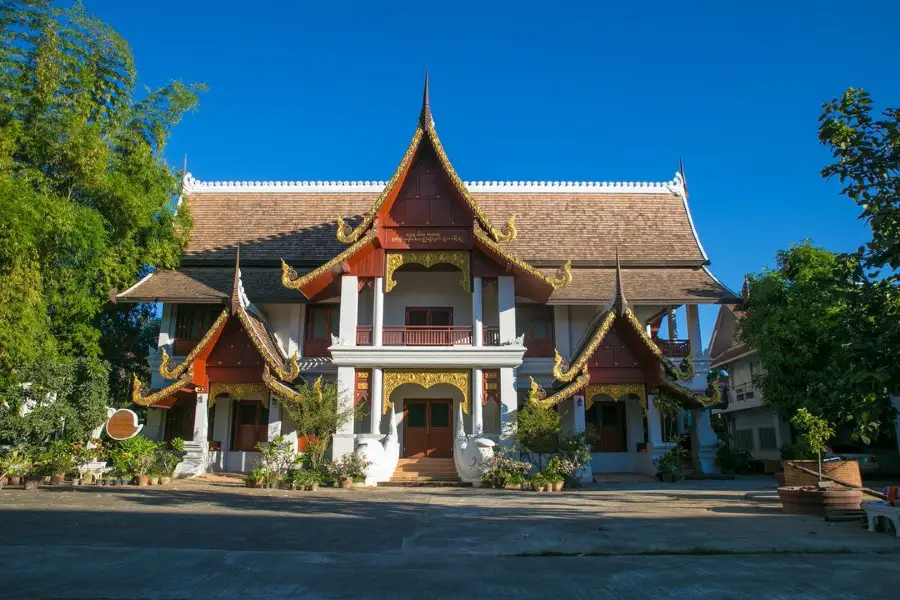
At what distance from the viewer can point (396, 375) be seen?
56.5ft

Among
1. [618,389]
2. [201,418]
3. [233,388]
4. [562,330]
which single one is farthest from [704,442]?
[201,418]

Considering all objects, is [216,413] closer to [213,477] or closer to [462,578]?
[213,477]

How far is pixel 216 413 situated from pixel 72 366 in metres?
4.19

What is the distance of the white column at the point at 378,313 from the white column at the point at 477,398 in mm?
2610

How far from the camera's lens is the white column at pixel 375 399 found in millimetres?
16812

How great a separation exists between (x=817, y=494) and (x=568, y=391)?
6.97 metres

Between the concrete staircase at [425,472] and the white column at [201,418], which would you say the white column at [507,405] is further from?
the white column at [201,418]

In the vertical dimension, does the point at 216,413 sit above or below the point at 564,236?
below

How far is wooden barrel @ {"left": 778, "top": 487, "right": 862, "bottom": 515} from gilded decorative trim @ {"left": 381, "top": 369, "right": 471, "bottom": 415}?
8330 millimetres

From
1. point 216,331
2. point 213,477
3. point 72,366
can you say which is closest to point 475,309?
point 216,331

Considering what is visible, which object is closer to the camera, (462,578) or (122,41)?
(462,578)

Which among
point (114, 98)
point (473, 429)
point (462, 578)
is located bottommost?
point (462, 578)

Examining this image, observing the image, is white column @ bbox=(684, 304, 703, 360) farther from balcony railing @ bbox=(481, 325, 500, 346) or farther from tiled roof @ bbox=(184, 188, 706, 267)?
balcony railing @ bbox=(481, 325, 500, 346)

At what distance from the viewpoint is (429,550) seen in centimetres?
704
